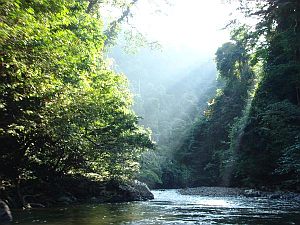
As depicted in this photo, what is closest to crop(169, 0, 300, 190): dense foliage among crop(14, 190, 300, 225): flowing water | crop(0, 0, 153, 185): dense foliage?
crop(14, 190, 300, 225): flowing water

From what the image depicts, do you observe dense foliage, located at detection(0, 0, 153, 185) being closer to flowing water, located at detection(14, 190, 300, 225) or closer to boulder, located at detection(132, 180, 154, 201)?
boulder, located at detection(132, 180, 154, 201)

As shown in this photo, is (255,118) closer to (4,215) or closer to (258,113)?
(258,113)

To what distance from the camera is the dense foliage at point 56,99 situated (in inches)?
339

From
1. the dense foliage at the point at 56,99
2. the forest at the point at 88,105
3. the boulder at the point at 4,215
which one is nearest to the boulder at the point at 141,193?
the forest at the point at 88,105

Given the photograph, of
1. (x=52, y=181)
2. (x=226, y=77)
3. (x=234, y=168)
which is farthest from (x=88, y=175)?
(x=226, y=77)

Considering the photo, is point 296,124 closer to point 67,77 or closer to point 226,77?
point 67,77

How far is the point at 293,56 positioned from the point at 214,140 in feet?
112

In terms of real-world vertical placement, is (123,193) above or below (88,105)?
below

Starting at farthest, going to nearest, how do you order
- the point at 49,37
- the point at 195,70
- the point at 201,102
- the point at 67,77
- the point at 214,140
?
the point at 195,70
the point at 201,102
the point at 214,140
the point at 67,77
the point at 49,37

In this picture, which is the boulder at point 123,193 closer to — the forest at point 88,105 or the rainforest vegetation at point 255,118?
the forest at point 88,105

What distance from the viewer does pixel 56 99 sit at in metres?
11.5

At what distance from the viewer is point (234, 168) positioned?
40156mm

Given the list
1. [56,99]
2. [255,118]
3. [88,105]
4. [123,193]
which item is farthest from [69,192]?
[255,118]

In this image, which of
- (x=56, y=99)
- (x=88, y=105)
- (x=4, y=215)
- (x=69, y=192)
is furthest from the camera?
(x=69, y=192)
